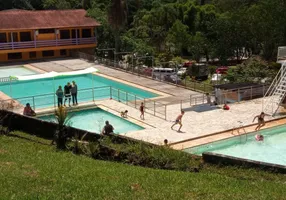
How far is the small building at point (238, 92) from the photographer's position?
25828mm

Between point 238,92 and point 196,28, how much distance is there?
114ft

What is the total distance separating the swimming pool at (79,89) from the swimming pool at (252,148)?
27.4ft

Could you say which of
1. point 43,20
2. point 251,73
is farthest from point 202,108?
point 43,20

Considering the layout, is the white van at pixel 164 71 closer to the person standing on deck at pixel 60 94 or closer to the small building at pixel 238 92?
the small building at pixel 238 92

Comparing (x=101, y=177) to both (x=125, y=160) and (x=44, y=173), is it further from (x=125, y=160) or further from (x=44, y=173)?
(x=125, y=160)

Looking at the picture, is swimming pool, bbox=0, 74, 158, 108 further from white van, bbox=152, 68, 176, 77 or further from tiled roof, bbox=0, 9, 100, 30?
tiled roof, bbox=0, 9, 100, 30

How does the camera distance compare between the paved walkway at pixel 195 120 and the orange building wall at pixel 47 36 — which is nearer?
→ the paved walkway at pixel 195 120

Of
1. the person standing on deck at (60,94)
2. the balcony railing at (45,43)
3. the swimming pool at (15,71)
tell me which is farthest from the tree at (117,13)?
the person standing on deck at (60,94)

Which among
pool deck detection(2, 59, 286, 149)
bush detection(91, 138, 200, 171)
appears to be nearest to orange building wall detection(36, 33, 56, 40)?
pool deck detection(2, 59, 286, 149)

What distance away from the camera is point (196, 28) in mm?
59875

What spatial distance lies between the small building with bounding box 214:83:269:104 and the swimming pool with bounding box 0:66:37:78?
18.4 metres

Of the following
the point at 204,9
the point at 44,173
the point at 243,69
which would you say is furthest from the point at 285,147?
the point at 204,9

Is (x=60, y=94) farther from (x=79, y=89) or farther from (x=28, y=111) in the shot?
(x=79, y=89)

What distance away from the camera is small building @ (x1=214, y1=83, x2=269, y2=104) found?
84.7 ft
